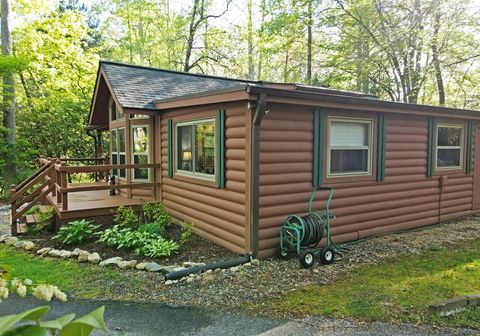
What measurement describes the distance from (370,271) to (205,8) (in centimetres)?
2154

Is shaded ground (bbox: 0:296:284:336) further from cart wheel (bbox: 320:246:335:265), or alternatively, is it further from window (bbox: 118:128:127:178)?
window (bbox: 118:128:127:178)

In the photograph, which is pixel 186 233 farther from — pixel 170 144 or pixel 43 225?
pixel 43 225

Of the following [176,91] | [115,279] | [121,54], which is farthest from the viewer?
[121,54]

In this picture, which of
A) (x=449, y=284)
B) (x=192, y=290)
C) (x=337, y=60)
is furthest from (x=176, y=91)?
(x=337, y=60)

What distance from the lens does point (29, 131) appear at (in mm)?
14383

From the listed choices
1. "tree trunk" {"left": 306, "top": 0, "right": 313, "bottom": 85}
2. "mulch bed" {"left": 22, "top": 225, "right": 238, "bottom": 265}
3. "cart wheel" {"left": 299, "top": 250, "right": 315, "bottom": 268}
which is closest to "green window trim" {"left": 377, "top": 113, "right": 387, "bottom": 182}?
"cart wheel" {"left": 299, "top": 250, "right": 315, "bottom": 268}

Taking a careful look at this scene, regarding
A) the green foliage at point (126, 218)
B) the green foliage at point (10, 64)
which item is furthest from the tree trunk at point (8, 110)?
the green foliage at point (126, 218)

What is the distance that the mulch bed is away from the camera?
19.0ft

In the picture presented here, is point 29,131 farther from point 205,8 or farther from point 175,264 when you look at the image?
point 205,8

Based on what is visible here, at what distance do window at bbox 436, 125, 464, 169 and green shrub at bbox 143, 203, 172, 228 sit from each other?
6.38 meters

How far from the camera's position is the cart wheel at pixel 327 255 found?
214 inches

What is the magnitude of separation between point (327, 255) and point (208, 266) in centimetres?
182

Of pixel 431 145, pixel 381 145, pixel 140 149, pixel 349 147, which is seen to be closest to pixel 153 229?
pixel 140 149

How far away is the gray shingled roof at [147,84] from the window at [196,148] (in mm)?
1076
